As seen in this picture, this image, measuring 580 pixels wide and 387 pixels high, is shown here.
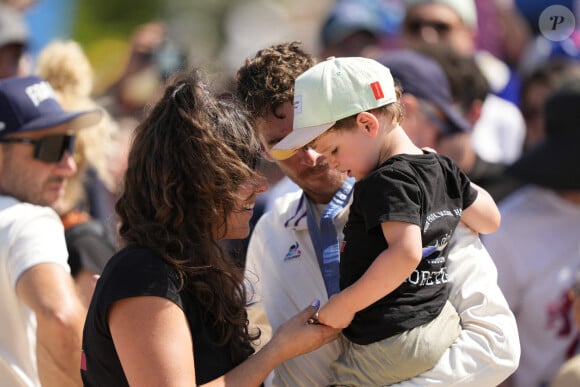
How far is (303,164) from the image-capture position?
3.29m

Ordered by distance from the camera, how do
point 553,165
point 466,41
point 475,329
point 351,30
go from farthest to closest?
1. point 466,41
2. point 351,30
3. point 553,165
4. point 475,329

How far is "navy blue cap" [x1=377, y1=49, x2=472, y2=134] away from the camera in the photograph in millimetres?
4805

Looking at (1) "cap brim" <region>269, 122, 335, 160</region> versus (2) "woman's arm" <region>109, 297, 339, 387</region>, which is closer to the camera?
(2) "woman's arm" <region>109, 297, 339, 387</region>

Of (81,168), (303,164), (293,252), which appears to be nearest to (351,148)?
(303,164)

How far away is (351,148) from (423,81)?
205 centimetres

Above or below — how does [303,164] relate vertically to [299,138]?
below

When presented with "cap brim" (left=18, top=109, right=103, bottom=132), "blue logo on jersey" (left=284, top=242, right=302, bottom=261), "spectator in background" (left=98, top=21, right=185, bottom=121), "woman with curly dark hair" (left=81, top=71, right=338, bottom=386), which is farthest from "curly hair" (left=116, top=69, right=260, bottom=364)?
"spectator in background" (left=98, top=21, right=185, bottom=121)

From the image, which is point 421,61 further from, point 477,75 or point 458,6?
point 458,6

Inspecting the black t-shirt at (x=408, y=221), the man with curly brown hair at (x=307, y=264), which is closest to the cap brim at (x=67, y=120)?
the man with curly brown hair at (x=307, y=264)

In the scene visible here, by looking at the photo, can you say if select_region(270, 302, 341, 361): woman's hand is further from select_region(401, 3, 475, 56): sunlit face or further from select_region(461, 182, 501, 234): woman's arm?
select_region(401, 3, 475, 56): sunlit face

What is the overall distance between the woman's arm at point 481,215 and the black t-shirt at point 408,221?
9cm

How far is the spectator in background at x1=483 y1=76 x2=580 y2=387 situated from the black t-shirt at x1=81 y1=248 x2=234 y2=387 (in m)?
2.38

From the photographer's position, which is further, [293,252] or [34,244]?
[34,244]

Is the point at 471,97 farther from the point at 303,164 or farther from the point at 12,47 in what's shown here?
the point at 12,47
